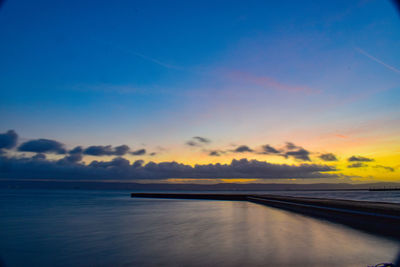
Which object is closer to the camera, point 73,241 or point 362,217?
point 73,241

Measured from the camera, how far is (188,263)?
27.9 ft

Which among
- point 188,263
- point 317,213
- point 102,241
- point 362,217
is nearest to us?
point 188,263

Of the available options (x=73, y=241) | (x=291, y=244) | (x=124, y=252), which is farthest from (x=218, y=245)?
(x=73, y=241)

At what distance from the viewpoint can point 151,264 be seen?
28.9ft

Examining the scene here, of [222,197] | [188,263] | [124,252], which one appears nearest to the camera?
[188,263]

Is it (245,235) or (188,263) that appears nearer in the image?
(188,263)

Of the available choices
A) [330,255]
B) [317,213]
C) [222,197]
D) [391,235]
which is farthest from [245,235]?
[222,197]

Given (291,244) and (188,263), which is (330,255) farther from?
(188,263)

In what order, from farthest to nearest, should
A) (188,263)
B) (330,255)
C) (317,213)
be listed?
(317,213)
(330,255)
(188,263)

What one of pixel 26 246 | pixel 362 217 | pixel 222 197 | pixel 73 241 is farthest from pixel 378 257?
pixel 222 197

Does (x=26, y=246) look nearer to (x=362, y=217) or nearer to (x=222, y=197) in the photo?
(x=362, y=217)

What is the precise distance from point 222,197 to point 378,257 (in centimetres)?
7719

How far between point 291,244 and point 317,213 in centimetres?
1567

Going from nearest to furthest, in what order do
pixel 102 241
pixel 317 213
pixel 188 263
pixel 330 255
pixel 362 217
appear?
pixel 188 263, pixel 330 255, pixel 102 241, pixel 362 217, pixel 317 213
